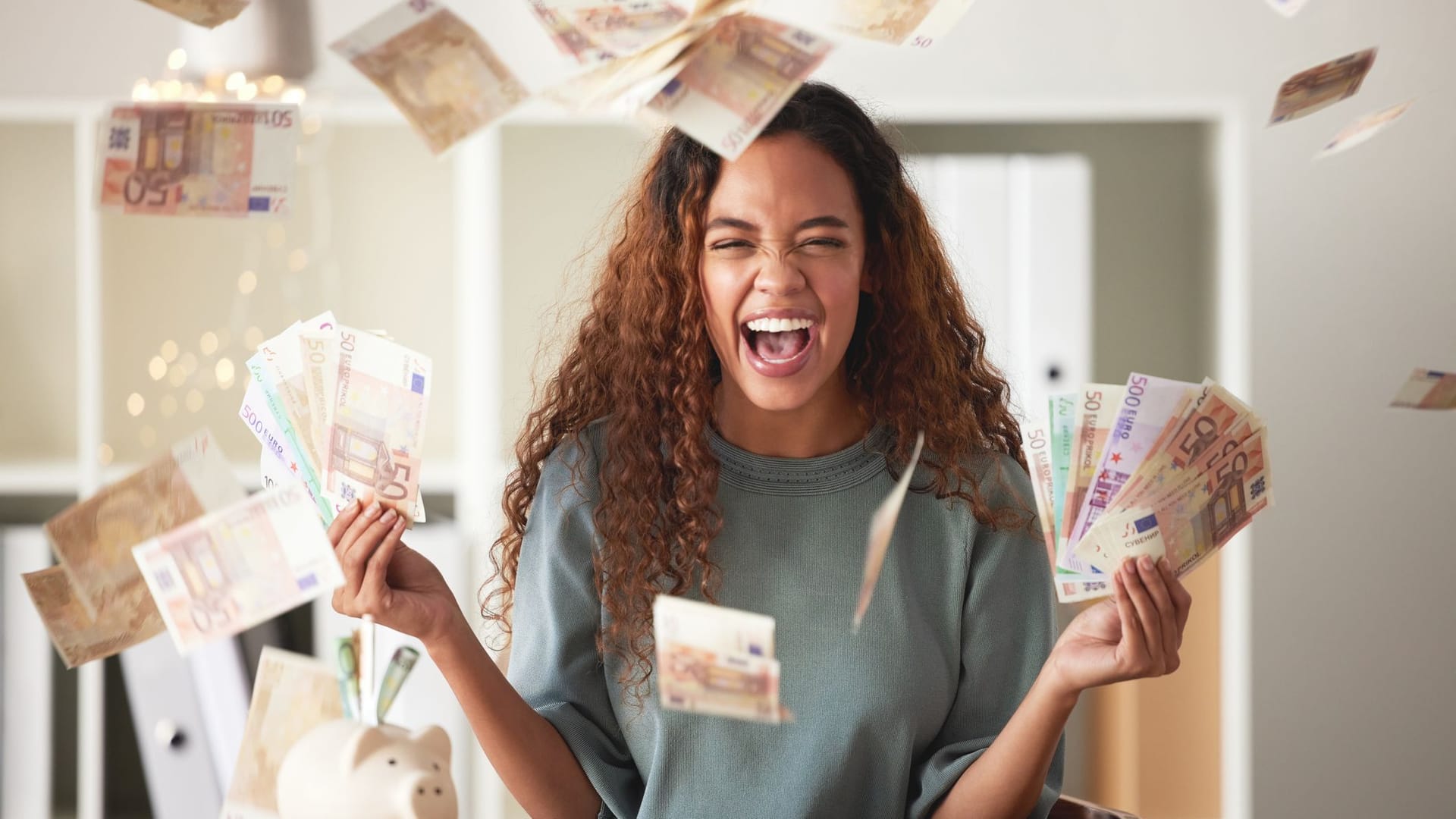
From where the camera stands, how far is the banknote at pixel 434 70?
1052 mm

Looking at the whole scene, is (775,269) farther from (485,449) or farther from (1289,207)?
(1289,207)

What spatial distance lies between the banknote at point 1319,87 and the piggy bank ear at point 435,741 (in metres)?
1.09

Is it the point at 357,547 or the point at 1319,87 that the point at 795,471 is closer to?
the point at 357,547

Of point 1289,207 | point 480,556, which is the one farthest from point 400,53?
point 1289,207

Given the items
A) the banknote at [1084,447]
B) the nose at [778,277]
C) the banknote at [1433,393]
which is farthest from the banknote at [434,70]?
the banknote at [1433,393]

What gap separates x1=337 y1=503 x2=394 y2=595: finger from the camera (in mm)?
1113

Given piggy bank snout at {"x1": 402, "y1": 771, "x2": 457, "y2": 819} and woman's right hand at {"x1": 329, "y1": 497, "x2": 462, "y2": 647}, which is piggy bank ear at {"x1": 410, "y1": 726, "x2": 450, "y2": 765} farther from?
woman's right hand at {"x1": 329, "y1": 497, "x2": 462, "y2": 647}

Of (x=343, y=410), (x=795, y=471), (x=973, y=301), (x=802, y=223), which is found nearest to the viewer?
(x=343, y=410)

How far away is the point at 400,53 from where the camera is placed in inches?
42.7

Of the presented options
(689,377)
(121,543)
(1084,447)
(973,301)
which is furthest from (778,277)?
(973,301)

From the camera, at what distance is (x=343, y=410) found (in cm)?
119

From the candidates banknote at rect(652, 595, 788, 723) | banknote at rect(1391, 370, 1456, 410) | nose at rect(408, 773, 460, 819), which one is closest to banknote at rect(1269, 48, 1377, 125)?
Result: banknote at rect(1391, 370, 1456, 410)

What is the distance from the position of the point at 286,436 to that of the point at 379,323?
131 centimetres

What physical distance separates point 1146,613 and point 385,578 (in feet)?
2.12
